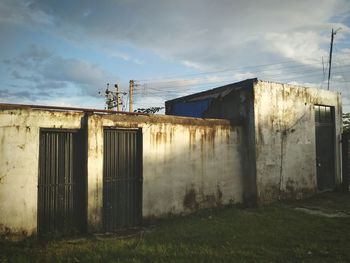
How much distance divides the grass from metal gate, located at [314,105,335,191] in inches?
169

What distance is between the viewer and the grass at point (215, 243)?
5.68 metres

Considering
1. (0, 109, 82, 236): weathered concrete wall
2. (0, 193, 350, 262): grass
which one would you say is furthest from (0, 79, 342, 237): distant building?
(0, 193, 350, 262): grass

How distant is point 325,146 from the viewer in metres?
13.1

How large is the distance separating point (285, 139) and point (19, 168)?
27.3 ft

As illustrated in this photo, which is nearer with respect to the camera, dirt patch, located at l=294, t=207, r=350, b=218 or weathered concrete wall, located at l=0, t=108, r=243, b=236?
weathered concrete wall, located at l=0, t=108, r=243, b=236

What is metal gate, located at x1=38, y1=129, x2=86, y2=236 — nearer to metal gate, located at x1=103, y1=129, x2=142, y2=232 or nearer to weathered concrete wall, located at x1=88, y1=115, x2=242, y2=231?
weathered concrete wall, located at x1=88, y1=115, x2=242, y2=231

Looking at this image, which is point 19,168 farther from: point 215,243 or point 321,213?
point 321,213

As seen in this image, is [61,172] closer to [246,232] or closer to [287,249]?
[246,232]

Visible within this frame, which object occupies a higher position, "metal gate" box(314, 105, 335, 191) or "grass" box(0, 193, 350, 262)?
"metal gate" box(314, 105, 335, 191)

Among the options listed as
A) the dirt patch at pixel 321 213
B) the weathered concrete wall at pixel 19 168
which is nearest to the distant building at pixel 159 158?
the weathered concrete wall at pixel 19 168

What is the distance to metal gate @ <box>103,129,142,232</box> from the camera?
779cm

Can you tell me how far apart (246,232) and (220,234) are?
0.61m

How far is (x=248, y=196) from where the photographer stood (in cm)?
1046

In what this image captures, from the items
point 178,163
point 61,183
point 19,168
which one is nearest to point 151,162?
point 178,163
